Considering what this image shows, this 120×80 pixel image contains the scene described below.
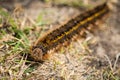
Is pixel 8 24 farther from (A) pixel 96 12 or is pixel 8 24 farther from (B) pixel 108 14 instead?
(B) pixel 108 14

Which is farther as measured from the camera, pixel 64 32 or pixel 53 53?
pixel 64 32

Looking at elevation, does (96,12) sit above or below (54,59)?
above

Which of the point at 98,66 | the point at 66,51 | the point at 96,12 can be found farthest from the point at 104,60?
the point at 96,12

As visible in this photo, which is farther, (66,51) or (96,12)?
(96,12)

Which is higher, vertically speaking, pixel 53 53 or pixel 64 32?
pixel 64 32
